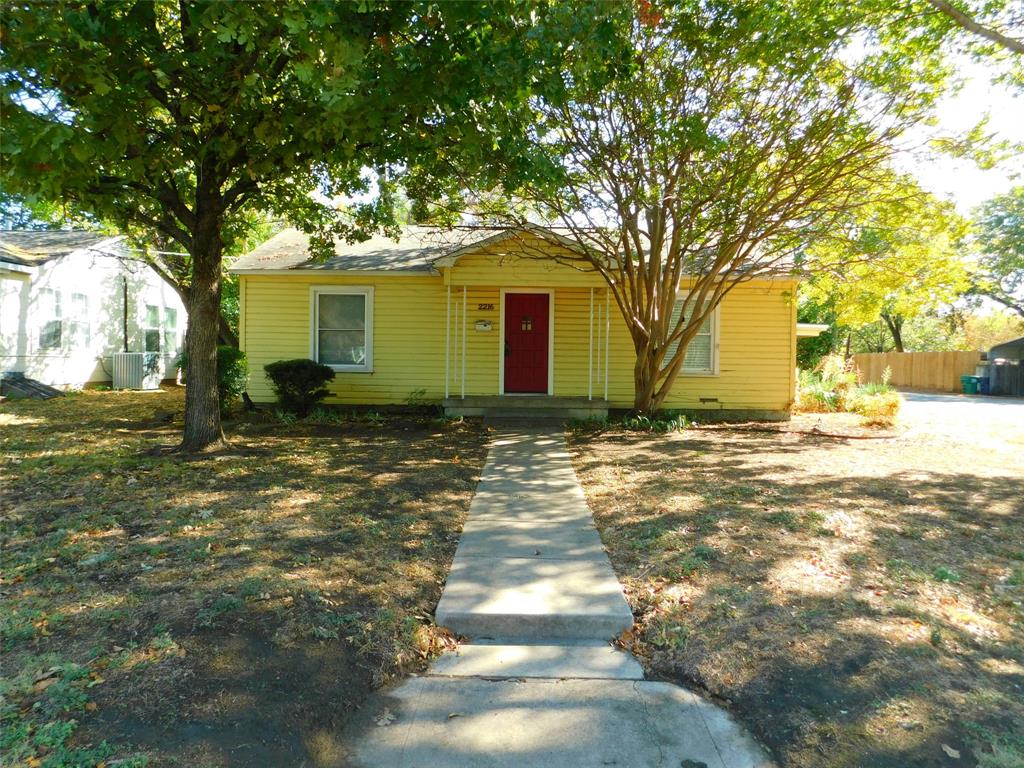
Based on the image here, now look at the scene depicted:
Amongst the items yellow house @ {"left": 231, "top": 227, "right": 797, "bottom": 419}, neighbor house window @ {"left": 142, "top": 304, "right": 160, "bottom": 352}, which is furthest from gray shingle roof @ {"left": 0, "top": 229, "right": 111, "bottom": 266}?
yellow house @ {"left": 231, "top": 227, "right": 797, "bottom": 419}

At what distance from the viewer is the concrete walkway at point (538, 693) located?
288cm

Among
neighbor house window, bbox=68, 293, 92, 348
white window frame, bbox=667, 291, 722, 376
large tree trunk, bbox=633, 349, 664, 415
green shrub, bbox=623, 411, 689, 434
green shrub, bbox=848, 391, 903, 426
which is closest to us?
green shrub, bbox=623, 411, 689, 434

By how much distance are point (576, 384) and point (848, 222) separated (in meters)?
5.90

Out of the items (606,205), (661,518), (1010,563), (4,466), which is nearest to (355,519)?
(661,518)

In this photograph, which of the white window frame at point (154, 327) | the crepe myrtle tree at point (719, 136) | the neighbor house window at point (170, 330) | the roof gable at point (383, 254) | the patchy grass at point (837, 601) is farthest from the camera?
the neighbor house window at point (170, 330)

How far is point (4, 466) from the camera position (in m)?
7.53

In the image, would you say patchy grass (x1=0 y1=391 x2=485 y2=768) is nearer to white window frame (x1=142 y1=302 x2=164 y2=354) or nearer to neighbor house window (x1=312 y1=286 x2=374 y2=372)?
neighbor house window (x1=312 y1=286 x2=374 y2=372)

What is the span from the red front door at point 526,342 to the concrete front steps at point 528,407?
101 centimetres

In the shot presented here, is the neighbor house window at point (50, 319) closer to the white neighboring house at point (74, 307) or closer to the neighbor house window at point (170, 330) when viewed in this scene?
the white neighboring house at point (74, 307)

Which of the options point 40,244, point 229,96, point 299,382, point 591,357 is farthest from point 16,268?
point 591,357

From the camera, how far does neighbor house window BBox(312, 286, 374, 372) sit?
13609mm

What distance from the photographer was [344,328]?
13.7 meters

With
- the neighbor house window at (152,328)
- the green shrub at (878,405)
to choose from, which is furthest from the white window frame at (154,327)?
the green shrub at (878,405)

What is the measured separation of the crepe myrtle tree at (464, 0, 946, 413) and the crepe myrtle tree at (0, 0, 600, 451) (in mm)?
1013
